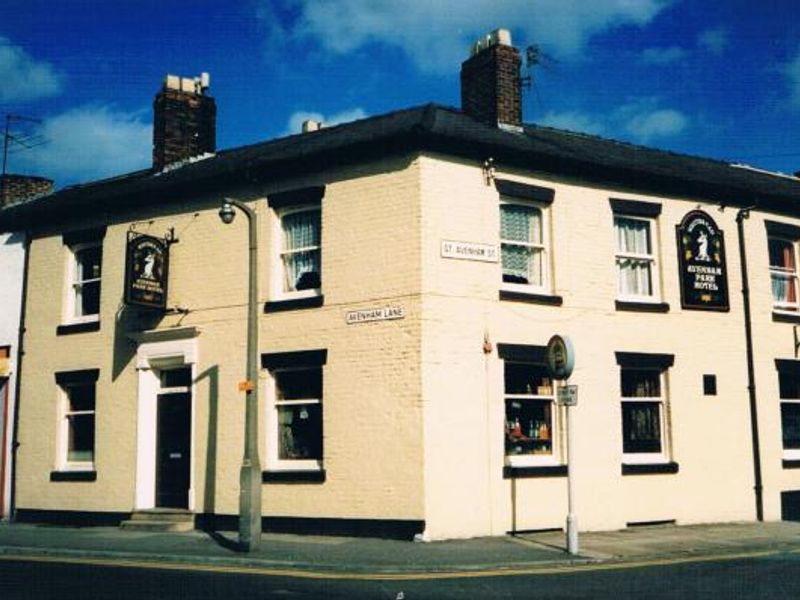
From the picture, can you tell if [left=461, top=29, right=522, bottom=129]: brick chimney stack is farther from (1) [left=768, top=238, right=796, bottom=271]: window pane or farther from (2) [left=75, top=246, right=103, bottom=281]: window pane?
(2) [left=75, top=246, right=103, bottom=281]: window pane

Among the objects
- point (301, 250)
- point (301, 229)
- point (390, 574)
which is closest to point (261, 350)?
point (301, 250)

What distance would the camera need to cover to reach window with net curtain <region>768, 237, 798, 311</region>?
2052 centimetres

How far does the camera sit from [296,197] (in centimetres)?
1709

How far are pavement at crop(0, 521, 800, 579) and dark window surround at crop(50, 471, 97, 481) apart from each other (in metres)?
1.92

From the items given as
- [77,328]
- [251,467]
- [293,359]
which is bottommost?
[251,467]

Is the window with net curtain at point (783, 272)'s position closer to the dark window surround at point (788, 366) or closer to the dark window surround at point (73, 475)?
the dark window surround at point (788, 366)

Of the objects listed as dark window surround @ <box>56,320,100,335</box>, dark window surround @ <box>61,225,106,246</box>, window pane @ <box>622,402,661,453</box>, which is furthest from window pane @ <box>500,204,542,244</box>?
dark window surround @ <box>56,320,100,335</box>

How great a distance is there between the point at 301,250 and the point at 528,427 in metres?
5.59

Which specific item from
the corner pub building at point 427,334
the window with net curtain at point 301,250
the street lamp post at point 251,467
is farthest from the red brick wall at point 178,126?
the street lamp post at point 251,467

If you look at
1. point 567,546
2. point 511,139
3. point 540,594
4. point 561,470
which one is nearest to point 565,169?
point 511,139

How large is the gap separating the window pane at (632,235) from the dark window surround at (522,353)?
10.8 feet

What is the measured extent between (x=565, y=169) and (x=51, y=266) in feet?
39.8

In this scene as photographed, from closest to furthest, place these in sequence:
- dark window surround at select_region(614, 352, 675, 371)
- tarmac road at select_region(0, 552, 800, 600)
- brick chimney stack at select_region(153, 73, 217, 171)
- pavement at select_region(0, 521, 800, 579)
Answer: tarmac road at select_region(0, 552, 800, 600), pavement at select_region(0, 521, 800, 579), dark window surround at select_region(614, 352, 675, 371), brick chimney stack at select_region(153, 73, 217, 171)

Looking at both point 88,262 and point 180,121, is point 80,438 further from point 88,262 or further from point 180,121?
point 180,121
